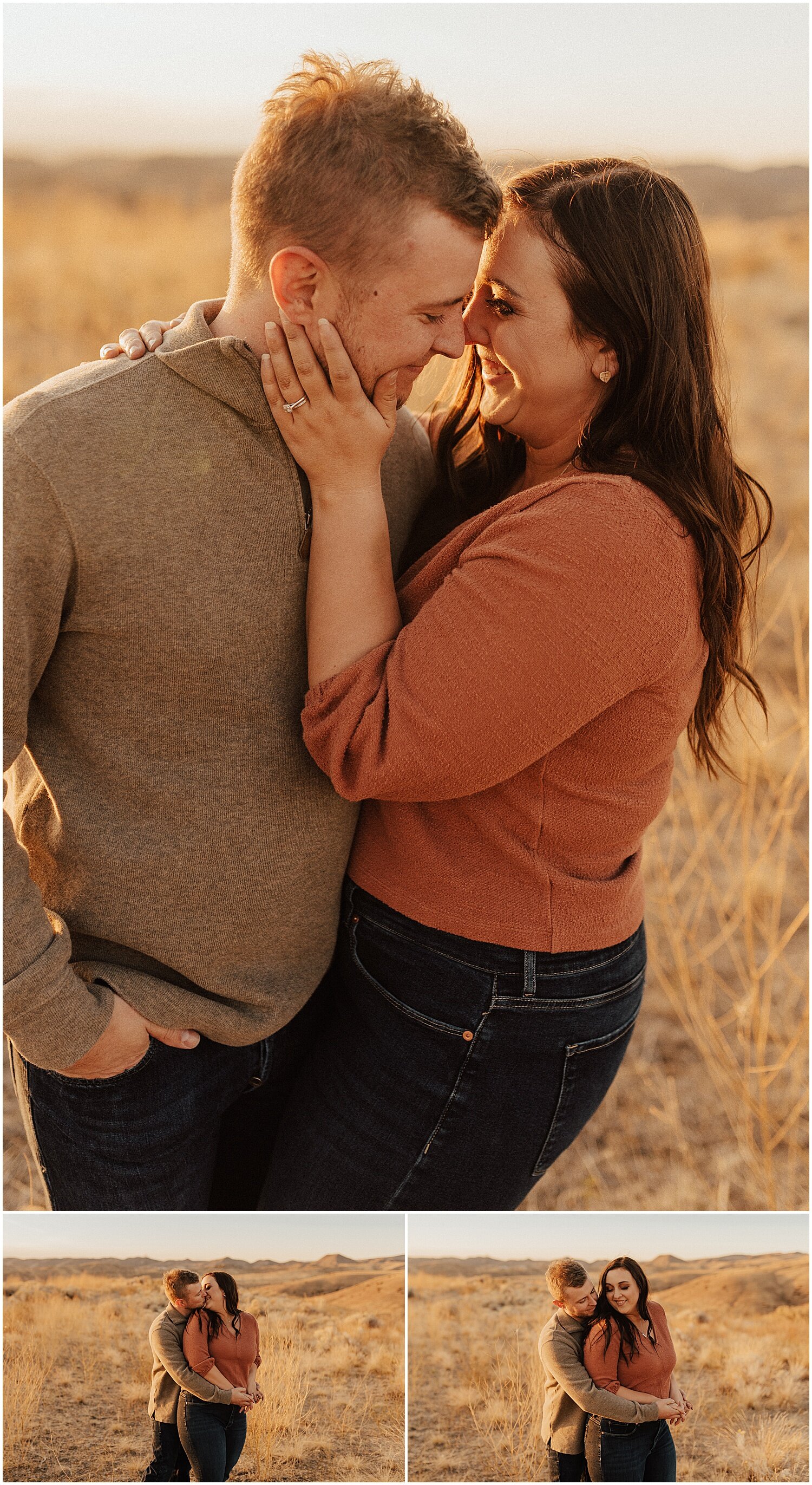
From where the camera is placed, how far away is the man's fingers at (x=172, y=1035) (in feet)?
4.56

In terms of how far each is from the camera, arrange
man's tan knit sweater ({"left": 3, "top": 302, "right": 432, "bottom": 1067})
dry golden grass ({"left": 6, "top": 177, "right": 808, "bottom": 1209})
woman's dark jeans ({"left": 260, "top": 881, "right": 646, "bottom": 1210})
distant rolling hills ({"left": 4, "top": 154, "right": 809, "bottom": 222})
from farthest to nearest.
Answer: distant rolling hills ({"left": 4, "top": 154, "right": 809, "bottom": 222}) → dry golden grass ({"left": 6, "top": 177, "right": 808, "bottom": 1209}) → woman's dark jeans ({"left": 260, "top": 881, "right": 646, "bottom": 1210}) → man's tan knit sweater ({"left": 3, "top": 302, "right": 432, "bottom": 1067})

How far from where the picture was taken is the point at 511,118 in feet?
7.61

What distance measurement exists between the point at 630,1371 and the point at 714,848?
3.31 m

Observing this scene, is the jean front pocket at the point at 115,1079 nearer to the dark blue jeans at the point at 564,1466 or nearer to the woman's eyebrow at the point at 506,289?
the dark blue jeans at the point at 564,1466

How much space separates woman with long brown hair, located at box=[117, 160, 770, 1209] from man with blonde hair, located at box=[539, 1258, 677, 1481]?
0.64 feet

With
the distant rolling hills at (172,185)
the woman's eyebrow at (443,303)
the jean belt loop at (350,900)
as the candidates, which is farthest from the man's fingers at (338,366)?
the distant rolling hills at (172,185)

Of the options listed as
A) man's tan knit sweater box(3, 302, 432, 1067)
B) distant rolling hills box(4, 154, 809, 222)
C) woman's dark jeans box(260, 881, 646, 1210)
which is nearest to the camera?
man's tan knit sweater box(3, 302, 432, 1067)

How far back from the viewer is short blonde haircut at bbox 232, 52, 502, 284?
4.10 feet

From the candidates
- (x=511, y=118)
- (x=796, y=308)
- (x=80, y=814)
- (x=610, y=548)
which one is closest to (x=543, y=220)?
(x=610, y=548)

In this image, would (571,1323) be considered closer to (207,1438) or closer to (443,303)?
(207,1438)

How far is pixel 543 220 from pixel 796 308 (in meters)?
7.71

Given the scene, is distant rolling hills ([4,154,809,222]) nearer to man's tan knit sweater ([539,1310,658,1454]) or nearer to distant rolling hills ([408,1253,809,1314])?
distant rolling hills ([408,1253,809,1314])

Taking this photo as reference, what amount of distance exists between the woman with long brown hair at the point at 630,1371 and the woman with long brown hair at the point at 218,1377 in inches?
16.9

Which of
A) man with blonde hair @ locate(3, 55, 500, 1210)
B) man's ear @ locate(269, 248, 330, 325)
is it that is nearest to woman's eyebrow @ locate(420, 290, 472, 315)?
man with blonde hair @ locate(3, 55, 500, 1210)
